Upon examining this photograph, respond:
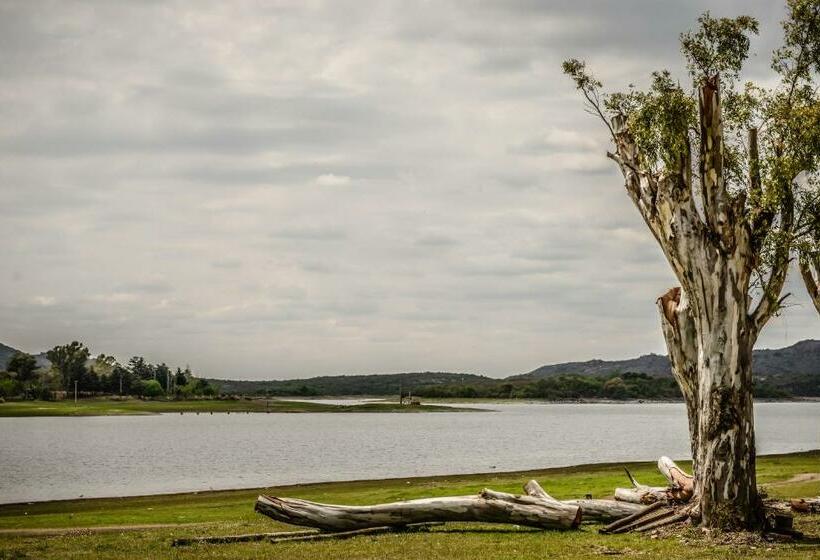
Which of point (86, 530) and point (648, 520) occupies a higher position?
point (648, 520)

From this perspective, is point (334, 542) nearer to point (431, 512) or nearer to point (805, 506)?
point (431, 512)

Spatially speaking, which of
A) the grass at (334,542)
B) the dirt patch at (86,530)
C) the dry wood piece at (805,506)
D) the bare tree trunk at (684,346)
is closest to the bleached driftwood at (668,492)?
the bare tree trunk at (684,346)

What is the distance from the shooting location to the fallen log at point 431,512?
25219mm

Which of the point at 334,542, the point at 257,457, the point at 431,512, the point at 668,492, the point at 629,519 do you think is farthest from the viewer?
the point at 257,457

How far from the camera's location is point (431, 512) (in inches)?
1014

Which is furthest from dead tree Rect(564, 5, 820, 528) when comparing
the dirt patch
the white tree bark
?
the dirt patch

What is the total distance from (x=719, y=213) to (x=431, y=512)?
11.3 meters

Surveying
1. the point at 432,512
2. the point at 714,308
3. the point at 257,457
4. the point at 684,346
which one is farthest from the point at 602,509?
the point at 257,457

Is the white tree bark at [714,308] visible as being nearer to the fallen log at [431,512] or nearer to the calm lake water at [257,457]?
the fallen log at [431,512]

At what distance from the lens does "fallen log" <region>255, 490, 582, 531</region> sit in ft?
82.7

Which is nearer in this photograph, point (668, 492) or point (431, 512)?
point (431, 512)

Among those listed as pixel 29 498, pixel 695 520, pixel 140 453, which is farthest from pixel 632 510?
pixel 140 453

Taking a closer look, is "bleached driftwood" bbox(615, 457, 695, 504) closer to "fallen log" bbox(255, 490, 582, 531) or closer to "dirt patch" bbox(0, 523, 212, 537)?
"fallen log" bbox(255, 490, 582, 531)

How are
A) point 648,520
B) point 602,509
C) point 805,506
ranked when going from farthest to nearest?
point 805,506 < point 602,509 < point 648,520
